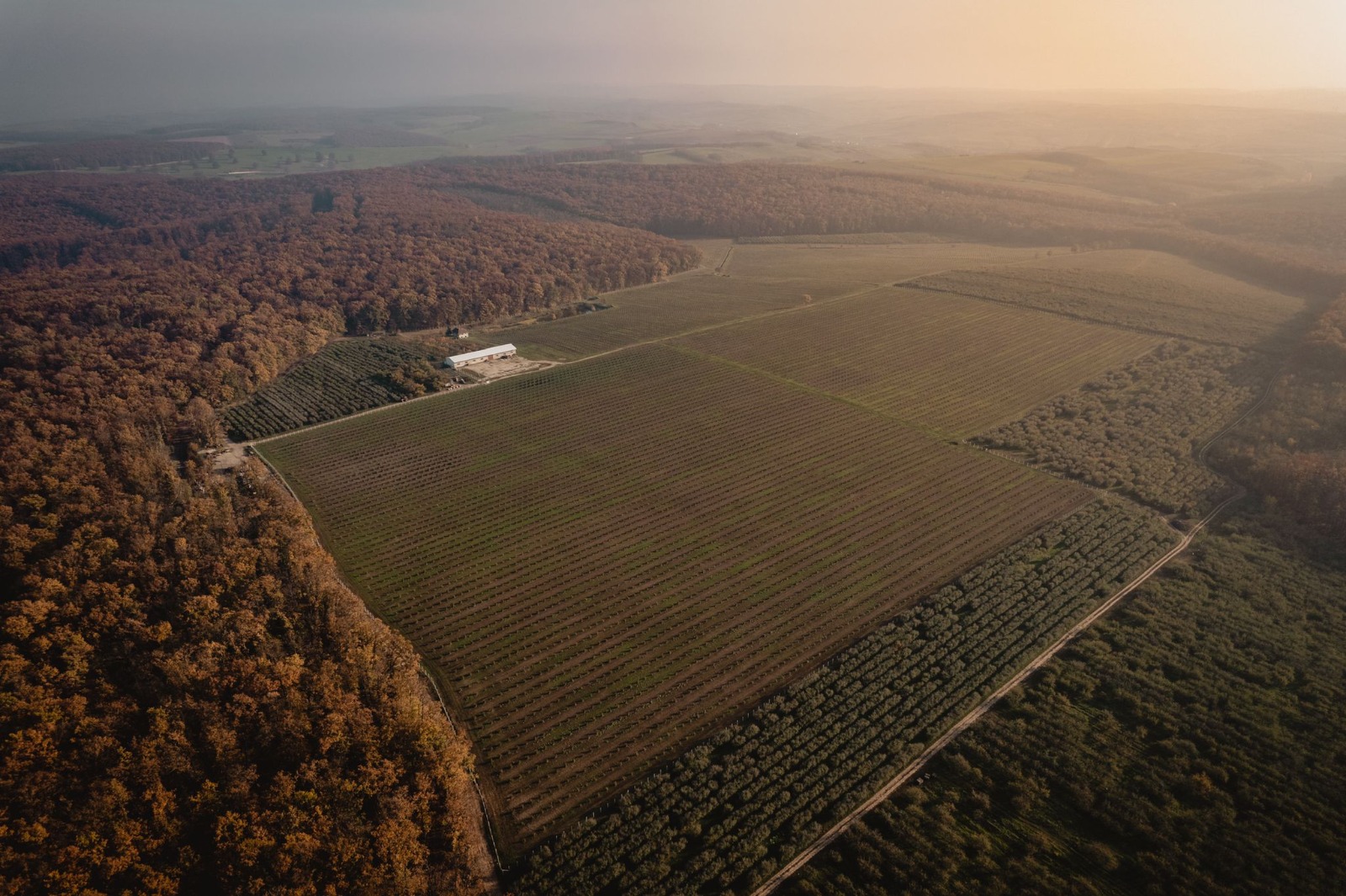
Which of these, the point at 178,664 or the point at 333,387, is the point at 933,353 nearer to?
the point at 333,387

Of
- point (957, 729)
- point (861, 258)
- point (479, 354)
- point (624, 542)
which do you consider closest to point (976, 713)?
point (957, 729)

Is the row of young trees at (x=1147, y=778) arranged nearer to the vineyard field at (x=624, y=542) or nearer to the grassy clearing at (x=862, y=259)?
the vineyard field at (x=624, y=542)

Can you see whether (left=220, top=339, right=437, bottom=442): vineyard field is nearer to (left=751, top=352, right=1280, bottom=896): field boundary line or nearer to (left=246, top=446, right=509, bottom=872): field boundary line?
(left=246, top=446, right=509, bottom=872): field boundary line

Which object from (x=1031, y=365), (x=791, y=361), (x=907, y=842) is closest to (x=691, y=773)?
(x=907, y=842)

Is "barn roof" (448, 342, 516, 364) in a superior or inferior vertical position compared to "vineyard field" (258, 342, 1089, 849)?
superior

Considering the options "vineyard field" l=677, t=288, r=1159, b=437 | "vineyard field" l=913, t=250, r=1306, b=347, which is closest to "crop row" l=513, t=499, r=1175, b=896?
"vineyard field" l=677, t=288, r=1159, b=437

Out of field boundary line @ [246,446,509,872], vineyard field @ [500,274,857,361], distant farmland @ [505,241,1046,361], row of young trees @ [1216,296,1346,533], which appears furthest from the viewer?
distant farmland @ [505,241,1046,361]

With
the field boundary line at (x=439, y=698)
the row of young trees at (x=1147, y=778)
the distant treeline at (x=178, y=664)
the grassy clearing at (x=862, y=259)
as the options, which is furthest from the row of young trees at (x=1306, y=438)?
the distant treeline at (x=178, y=664)
